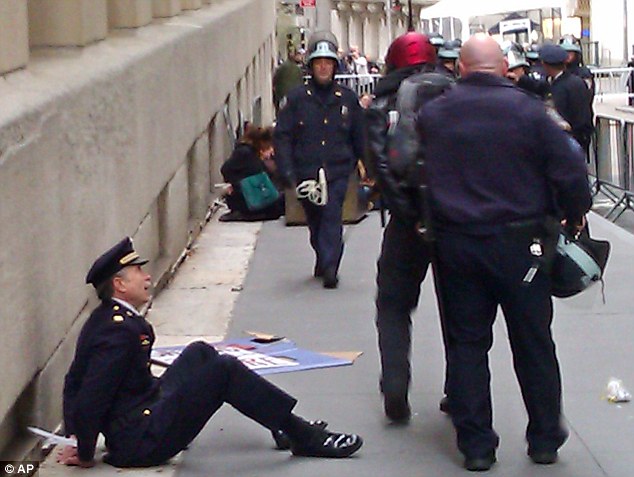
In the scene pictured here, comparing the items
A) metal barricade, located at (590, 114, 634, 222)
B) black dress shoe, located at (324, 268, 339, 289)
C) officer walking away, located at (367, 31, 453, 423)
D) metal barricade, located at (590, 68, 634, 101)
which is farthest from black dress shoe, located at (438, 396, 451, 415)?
metal barricade, located at (590, 68, 634, 101)

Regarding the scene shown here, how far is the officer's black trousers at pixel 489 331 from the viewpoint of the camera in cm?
586

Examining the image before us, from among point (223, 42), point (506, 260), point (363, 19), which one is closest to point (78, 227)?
point (506, 260)

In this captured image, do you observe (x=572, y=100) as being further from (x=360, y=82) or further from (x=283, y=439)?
(x=360, y=82)

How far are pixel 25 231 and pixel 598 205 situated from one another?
11.6m

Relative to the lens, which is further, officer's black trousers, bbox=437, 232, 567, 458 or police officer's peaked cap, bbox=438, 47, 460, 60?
police officer's peaked cap, bbox=438, 47, 460, 60

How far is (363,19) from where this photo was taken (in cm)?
7062

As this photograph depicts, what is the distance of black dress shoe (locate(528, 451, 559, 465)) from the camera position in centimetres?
617

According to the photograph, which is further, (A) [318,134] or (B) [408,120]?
(A) [318,134]

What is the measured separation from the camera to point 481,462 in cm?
609

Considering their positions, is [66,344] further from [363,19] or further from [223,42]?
[363,19]

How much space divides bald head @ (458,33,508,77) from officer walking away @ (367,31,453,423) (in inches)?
19.0

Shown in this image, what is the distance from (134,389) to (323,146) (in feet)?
15.8

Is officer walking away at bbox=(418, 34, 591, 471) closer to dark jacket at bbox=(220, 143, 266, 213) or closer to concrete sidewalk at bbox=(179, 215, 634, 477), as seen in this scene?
concrete sidewalk at bbox=(179, 215, 634, 477)

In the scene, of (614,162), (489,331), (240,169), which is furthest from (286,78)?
(489,331)
